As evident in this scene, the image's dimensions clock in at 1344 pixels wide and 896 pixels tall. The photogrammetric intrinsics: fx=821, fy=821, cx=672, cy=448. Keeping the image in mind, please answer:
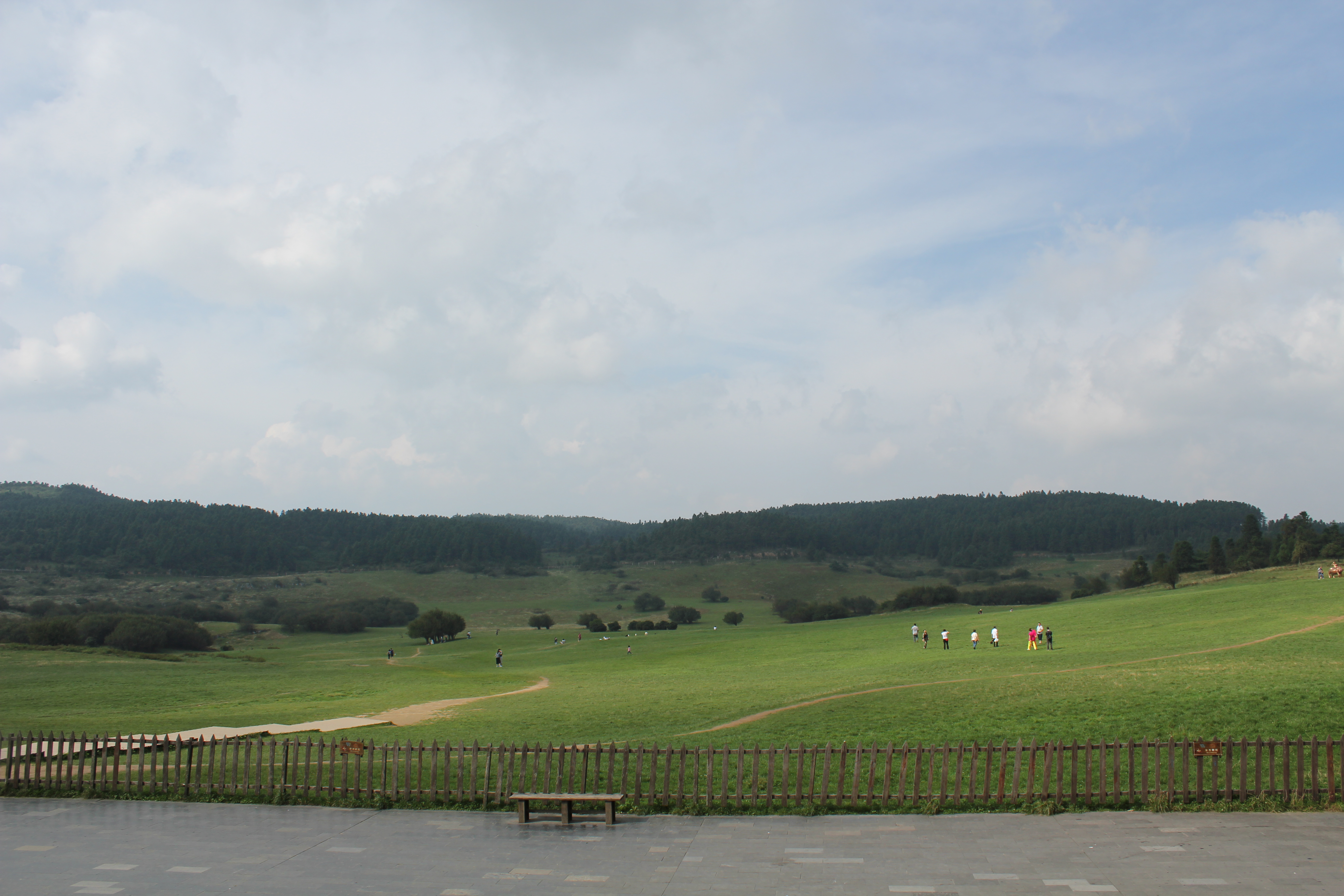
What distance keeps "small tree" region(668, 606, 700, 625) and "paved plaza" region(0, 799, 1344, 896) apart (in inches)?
3999

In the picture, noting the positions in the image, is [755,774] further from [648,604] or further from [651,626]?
[648,604]

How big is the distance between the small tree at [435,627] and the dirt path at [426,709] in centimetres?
5410

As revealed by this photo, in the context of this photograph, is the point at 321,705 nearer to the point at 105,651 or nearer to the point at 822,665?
the point at 822,665

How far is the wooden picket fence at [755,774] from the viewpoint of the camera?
1440 cm

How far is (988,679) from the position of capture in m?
32.9

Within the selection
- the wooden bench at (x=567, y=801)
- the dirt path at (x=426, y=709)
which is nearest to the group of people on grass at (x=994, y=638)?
the dirt path at (x=426, y=709)

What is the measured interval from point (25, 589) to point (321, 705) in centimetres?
15277

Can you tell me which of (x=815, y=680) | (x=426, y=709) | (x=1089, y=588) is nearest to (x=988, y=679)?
(x=815, y=680)

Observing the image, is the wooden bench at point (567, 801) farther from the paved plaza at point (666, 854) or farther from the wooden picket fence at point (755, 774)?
the wooden picket fence at point (755, 774)

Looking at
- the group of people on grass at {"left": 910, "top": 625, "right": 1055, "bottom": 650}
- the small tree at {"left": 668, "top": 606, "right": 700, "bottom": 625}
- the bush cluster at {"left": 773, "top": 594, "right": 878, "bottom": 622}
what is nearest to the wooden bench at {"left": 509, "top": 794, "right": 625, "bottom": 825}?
the group of people on grass at {"left": 910, "top": 625, "right": 1055, "bottom": 650}

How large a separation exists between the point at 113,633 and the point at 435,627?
31547 millimetres

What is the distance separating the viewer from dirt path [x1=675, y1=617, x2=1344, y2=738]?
1026 inches

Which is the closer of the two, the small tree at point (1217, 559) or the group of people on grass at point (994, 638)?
the group of people on grass at point (994, 638)

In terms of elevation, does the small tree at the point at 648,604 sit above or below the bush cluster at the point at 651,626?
below
